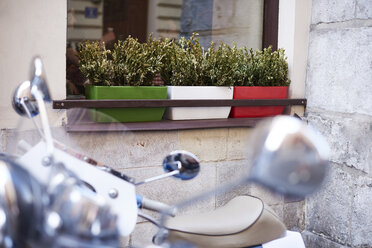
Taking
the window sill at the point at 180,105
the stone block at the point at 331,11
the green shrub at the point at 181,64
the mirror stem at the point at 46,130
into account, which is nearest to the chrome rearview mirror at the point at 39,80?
the mirror stem at the point at 46,130

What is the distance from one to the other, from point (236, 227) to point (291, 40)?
2.50 m

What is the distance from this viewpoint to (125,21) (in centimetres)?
372

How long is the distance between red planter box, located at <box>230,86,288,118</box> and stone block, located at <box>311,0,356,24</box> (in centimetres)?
57

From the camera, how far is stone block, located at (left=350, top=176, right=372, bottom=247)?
360 centimetres

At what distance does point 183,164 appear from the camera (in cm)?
149

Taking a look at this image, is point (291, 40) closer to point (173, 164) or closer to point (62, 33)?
point (62, 33)

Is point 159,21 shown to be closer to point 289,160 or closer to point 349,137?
point 349,137

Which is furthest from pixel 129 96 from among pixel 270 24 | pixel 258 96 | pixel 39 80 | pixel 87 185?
pixel 87 185

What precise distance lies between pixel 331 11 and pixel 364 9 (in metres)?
0.29

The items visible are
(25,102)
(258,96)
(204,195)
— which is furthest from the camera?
(258,96)

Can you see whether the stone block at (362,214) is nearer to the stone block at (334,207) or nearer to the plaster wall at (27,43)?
the stone block at (334,207)

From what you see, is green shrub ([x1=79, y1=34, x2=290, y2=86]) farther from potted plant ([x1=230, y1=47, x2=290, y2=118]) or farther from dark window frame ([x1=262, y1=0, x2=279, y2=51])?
dark window frame ([x1=262, y1=0, x2=279, y2=51])

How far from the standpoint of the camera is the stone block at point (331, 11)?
12.2 ft

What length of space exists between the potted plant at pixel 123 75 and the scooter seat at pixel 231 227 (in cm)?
151
